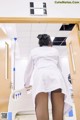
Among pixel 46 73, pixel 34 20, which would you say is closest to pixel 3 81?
pixel 34 20

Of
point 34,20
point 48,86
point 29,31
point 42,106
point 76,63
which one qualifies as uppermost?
point 29,31

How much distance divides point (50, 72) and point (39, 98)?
29cm

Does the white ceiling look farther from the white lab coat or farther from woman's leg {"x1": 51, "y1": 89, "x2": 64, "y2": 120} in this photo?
woman's leg {"x1": 51, "y1": 89, "x2": 64, "y2": 120}

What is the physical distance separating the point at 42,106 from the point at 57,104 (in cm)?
16

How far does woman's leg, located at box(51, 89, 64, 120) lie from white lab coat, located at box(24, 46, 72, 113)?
0.20 feet

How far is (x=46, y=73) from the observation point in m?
1.99

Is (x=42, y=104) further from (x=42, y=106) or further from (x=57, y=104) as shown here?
(x=57, y=104)

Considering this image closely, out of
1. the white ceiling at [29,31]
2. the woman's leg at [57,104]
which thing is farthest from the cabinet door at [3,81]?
the white ceiling at [29,31]

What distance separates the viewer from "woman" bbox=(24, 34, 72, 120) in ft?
6.29

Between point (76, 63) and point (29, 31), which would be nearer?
A: point (76, 63)
